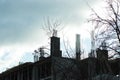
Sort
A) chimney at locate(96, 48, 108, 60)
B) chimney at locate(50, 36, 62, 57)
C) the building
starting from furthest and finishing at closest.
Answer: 1. chimney at locate(50, 36, 62, 57)
2. the building
3. chimney at locate(96, 48, 108, 60)

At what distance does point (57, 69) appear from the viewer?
32.3m

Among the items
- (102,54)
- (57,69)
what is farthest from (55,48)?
(102,54)

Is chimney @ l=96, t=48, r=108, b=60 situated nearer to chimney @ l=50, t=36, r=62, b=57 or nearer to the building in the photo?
the building

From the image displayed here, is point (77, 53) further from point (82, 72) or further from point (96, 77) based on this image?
point (96, 77)

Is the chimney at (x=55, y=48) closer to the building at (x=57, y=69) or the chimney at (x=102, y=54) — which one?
the building at (x=57, y=69)

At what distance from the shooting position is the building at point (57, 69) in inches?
1032

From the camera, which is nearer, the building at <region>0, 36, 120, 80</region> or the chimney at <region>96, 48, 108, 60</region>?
the chimney at <region>96, 48, 108, 60</region>

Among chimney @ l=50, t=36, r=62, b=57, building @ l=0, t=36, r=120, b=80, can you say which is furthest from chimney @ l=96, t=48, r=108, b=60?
chimney @ l=50, t=36, r=62, b=57

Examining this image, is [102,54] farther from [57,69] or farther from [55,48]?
[55,48]

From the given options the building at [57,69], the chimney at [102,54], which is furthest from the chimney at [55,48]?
the chimney at [102,54]

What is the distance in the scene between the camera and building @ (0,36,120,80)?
26.2 metres

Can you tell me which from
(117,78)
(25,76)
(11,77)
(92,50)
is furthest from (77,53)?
(11,77)

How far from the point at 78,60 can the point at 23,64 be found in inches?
859

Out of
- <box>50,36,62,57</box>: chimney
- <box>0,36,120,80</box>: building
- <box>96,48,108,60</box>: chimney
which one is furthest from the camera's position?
<box>50,36,62,57</box>: chimney
